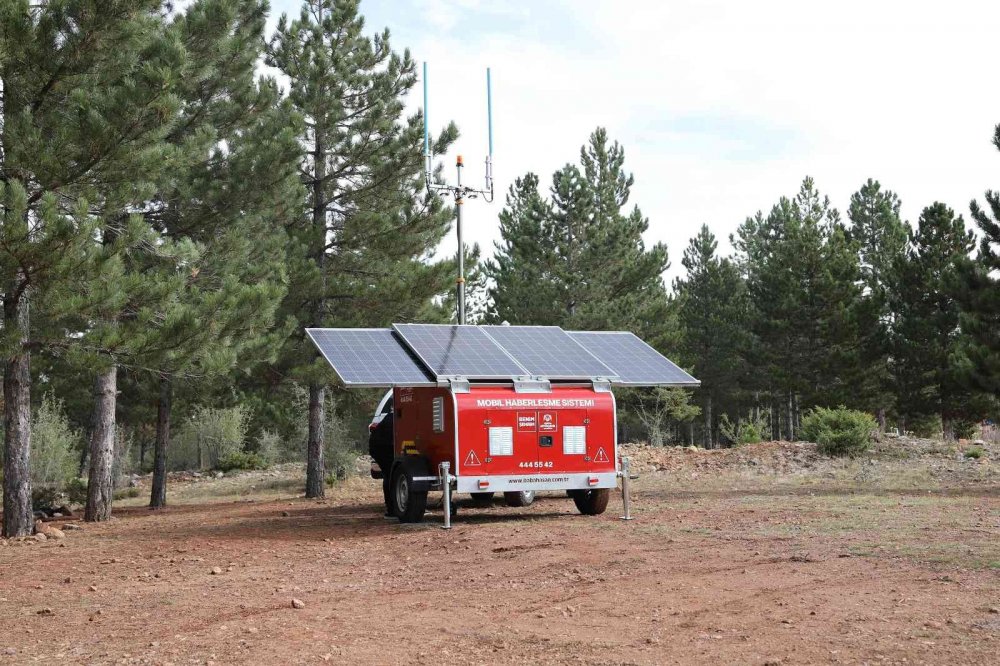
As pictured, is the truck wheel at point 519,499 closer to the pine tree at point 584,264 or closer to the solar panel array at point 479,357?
the solar panel array at point 479,357

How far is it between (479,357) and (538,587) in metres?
6.53

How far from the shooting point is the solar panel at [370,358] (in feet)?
46.0

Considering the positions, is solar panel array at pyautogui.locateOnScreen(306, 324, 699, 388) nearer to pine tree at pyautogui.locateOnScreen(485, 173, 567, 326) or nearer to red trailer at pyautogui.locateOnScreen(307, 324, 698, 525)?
red trailer at pyautogui.locateOnScreen(307, 324, 698, 525)

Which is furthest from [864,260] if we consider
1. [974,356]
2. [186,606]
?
[186,606]

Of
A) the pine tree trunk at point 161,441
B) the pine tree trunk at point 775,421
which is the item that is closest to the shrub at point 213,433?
the pine tree trunk at point 161,441

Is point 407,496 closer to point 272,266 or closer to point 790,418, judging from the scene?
point 272,266

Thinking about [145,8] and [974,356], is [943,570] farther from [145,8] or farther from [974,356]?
[974,356]

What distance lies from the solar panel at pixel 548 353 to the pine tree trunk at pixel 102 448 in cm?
696

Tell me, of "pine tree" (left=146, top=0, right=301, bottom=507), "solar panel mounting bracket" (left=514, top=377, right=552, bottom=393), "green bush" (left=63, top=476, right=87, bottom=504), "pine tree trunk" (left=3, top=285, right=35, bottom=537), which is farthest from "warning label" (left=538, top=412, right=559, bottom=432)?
"green bush" (left=63, top=476, right=87, bottom=504)

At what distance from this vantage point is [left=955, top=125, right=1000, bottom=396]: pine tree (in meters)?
23.2

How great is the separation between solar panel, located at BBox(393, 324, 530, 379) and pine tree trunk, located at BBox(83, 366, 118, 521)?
18.8 feet

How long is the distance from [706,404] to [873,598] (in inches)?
1975

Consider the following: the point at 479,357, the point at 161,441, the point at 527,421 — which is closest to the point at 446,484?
the point at 527,421

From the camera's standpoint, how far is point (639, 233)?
45.1m
